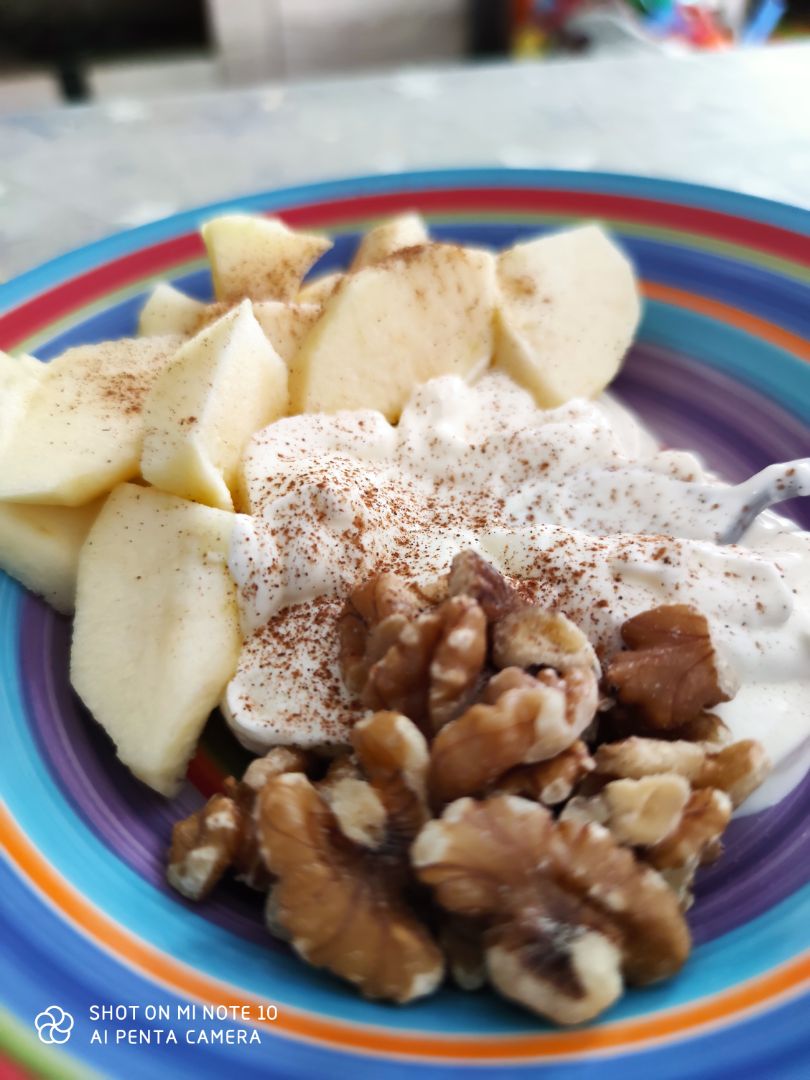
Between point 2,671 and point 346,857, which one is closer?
point 346,857

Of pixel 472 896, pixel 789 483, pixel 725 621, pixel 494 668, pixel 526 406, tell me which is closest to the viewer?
pixel 472 896

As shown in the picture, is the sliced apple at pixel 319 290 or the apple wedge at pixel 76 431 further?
the sliced apple at pixel 319 290

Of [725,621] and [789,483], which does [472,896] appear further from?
[789,483]

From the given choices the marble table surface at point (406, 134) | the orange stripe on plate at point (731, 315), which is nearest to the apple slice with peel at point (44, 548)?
the marble table surface at point (406, 134)

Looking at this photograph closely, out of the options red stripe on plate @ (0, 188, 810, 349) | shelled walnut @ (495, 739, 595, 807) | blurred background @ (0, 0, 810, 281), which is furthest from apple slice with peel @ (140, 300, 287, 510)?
blurred background @ (0, 0, 810, 281)


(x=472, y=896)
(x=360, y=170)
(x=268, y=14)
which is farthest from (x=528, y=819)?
(x=268, y=14)

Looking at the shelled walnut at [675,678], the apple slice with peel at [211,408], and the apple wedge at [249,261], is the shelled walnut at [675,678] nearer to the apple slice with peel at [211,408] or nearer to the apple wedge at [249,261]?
the apple slice with peel at [211,408]
